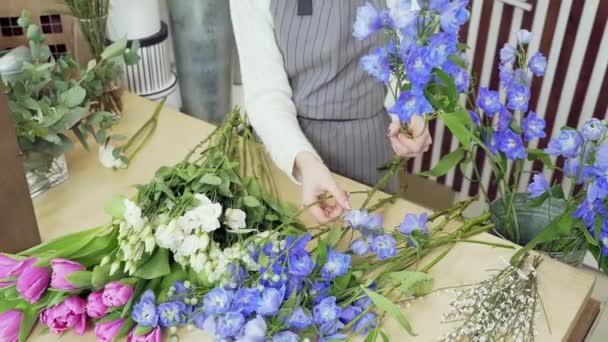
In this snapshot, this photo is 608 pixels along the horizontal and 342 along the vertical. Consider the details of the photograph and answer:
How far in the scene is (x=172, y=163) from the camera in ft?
4.39

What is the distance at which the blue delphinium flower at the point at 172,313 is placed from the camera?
91 cm

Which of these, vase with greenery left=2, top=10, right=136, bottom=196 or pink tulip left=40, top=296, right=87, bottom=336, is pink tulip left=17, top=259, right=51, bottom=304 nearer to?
pink tulip left=40, top=296, right=87, bottom=336

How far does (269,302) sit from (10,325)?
358mm

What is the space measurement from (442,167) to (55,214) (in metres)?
0.67

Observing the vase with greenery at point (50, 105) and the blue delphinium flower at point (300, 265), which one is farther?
the vase with greenery at point (50, 105)

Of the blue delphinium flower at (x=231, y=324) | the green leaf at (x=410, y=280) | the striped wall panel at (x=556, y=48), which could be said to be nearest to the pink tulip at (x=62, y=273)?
the blue delphinium flower at (x=231, y=324)

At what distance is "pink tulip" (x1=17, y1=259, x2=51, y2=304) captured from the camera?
907 millimetres

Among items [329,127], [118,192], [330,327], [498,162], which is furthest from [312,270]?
[329,127]

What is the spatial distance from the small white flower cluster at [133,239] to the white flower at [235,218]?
0.12 metres

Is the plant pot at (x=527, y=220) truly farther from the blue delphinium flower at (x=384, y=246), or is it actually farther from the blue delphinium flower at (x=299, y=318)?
the blue delphinium flower at (x=299, y=318)

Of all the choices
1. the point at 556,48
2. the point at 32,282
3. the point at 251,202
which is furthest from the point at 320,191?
the point at 556,48

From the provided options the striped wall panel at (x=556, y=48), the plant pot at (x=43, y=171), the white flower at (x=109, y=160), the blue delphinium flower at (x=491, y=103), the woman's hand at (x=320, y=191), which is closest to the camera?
the blue delphinium flower at (x=491, y=103)

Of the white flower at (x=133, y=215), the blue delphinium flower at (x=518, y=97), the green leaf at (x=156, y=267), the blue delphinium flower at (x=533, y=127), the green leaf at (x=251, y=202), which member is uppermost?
the blue delphinium flower at (x=518, y=97)

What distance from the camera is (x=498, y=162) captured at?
104 centimetres
